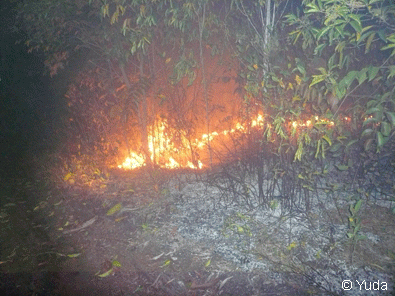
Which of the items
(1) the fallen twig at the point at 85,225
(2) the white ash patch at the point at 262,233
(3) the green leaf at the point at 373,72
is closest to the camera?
(3) the green leaf at the point at 373,72

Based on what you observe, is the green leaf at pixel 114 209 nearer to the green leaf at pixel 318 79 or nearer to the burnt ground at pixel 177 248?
the burnt ground at pixel 177 248

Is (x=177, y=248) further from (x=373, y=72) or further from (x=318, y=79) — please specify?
(x=373, y=72)

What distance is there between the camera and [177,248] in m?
3.68

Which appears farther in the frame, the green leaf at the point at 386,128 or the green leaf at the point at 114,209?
the green leaf at the point at 114,209

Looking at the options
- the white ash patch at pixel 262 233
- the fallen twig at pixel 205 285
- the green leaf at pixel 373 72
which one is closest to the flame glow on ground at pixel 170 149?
the white ash patch at pixel 262 233

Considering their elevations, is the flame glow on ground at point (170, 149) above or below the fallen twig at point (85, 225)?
above

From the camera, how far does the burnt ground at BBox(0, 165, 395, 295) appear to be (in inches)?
122

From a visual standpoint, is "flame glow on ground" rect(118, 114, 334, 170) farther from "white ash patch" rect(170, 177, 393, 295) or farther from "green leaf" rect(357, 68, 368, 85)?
"green leaf" rect(357, 68, 368, 85)

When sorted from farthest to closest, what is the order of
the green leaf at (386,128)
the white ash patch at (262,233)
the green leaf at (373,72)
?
the white ash patch at (262,233) < the green leaf at (386,128) < the green leaf at (373,72)

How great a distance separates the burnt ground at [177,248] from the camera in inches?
122

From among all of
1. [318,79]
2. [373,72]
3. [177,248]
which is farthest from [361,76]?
[177,248]

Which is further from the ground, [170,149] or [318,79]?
[318,79]

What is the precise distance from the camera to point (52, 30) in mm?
4832

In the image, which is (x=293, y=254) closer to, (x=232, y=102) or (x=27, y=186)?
(x=232, y=102)
